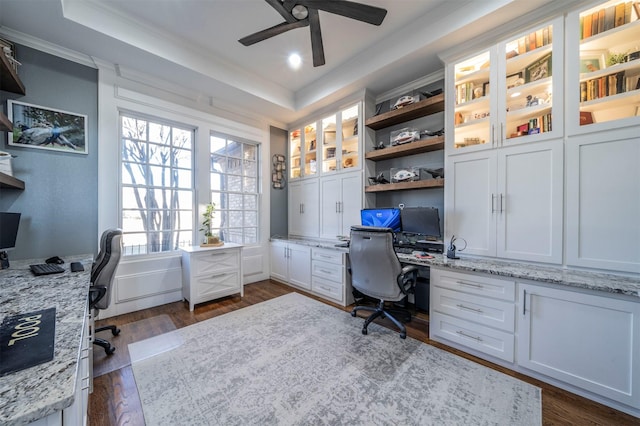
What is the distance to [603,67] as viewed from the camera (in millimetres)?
1891

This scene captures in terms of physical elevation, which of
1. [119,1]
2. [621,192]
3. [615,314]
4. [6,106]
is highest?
[119,1]

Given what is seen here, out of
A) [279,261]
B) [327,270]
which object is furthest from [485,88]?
[279,261]

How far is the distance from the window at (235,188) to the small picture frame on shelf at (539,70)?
148 inches

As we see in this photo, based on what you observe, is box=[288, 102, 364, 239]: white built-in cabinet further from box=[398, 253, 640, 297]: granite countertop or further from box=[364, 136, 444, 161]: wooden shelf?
box=[398, 253, 640, 297]: granite countertop

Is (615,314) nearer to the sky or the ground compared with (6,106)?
nearer to the ground

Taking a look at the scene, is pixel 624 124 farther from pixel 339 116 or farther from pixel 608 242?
pixel 339 116

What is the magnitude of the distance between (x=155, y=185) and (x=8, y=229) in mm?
1413

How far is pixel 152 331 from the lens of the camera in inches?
97.2

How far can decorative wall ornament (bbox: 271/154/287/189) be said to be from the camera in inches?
177

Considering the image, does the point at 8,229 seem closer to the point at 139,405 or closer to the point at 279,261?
the point at 139,405

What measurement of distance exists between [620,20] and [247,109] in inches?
164

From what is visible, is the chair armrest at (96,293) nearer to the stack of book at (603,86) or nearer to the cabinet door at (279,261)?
the cabinet door at (279,261)

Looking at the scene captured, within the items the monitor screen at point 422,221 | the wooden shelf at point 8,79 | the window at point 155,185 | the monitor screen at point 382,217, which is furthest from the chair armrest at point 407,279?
the wooden shelf at point 8,79

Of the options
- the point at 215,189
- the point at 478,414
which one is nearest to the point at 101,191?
the point at 215,189
